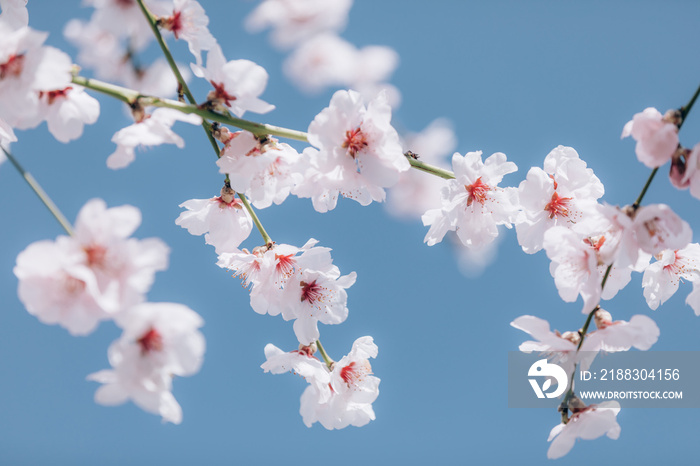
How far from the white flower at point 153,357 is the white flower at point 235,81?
1.99 feet

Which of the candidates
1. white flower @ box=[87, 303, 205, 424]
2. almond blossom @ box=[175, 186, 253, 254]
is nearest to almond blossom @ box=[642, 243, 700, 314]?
almond blossom @ box=[175, 186, 253, 254]

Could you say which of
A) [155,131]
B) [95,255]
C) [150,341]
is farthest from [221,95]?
[150,341]

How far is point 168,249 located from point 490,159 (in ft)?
3.73

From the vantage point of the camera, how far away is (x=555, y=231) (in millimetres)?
1428

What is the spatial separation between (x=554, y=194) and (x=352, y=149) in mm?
709

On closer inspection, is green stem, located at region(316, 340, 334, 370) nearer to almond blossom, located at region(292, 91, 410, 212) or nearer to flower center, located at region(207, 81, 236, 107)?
almond blossom, located at region(292, 91, 410, 212)

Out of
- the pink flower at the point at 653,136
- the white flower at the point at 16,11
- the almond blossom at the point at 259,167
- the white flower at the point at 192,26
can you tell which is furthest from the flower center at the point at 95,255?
the pink flower at the point at 653,136

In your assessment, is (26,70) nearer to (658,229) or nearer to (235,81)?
(235,81)

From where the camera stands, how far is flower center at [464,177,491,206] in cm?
181

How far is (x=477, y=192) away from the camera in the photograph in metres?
1.82

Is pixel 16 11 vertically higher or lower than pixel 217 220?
higher

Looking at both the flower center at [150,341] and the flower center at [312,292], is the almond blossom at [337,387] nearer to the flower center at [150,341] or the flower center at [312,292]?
the flower center at [312,292]

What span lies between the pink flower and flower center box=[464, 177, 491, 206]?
57 cm

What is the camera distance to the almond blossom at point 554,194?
174cm
